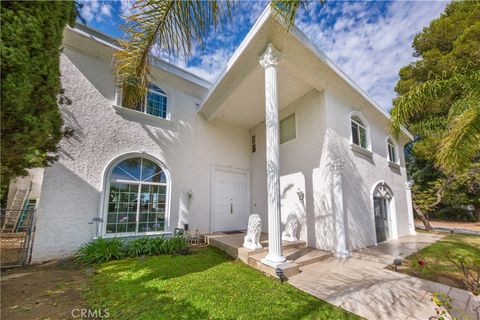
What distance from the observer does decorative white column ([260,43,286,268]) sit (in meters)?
5.28

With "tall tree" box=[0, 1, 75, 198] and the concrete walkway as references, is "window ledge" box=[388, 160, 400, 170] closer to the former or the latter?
the concrete walkway

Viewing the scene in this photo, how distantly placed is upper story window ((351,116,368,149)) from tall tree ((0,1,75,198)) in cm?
1002

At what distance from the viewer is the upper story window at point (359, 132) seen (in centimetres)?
930

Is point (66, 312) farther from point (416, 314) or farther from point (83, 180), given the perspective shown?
point (416, 314)

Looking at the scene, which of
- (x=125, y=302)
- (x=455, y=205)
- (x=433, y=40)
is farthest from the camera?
(x=455, y=205)

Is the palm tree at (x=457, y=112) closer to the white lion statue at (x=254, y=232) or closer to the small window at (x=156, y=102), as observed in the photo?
the white lion statue at (x=254, y=232)

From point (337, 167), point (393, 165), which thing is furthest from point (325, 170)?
point (393, 165)

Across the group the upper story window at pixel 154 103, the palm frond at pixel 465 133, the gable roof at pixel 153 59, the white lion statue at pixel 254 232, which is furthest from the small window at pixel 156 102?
the palm frond at pixel 465 133

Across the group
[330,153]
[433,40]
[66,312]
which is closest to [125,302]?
[66,312]

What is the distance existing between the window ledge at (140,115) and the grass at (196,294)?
534cm

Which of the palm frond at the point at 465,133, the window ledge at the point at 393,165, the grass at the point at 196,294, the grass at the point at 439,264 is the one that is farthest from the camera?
the window ledge at the point at 393,165

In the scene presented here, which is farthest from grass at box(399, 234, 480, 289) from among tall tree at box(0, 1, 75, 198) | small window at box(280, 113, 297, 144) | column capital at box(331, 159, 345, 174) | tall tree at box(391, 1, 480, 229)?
tall tree at box(0, 1, 75, 198)

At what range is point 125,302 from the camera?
146 inches

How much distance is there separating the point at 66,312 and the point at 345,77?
10229 mm
